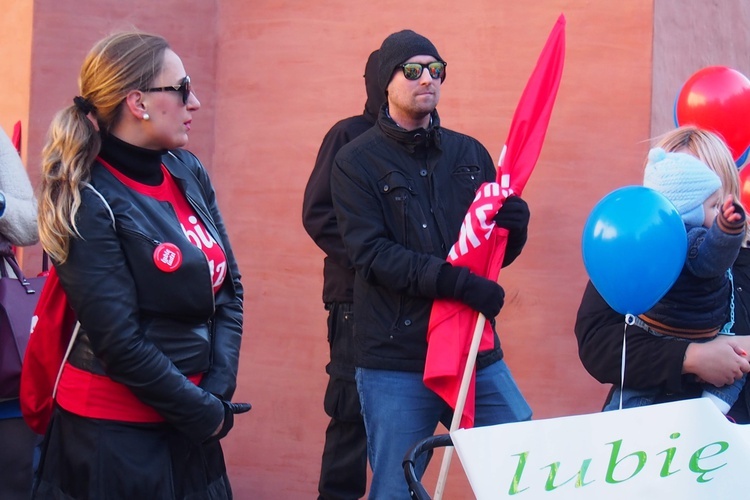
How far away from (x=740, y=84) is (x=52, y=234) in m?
2.83

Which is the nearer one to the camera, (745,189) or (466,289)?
(466,289)

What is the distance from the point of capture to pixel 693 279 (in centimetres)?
313

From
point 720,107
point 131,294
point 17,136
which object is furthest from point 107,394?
point 720,107

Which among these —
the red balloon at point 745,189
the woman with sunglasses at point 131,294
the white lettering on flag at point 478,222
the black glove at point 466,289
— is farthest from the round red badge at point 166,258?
the red balloon at point 745,189

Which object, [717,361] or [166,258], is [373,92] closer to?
[166,258]

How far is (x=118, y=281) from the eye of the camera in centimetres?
278

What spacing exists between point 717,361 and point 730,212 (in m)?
0.48

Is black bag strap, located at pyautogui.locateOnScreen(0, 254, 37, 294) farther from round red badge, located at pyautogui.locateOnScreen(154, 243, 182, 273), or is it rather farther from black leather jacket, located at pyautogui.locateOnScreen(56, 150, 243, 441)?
round red badge, located at pyautogui.locateOnScreen(154, 243, 182, 273)

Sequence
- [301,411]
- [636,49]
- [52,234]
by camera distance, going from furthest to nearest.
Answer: [301,411], [636,49], [52,234]

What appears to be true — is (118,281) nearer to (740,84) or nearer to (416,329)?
(416,329)

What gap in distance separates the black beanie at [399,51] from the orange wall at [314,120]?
123 centimetres

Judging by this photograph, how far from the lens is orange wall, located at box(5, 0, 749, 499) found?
466 cm

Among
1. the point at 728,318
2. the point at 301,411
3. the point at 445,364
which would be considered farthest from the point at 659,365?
the point at 301,411

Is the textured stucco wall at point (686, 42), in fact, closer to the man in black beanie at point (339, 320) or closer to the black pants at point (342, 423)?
the man in black beanie at point (339, 320)
